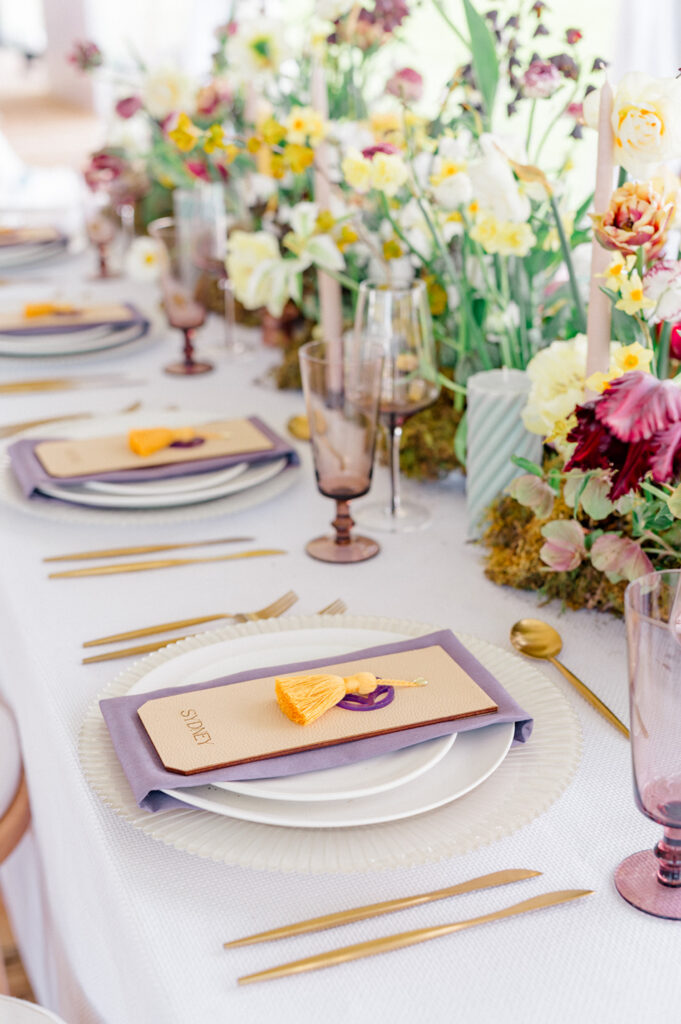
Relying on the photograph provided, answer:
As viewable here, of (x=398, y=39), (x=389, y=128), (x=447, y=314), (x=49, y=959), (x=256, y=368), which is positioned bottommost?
(x=49, y=959)

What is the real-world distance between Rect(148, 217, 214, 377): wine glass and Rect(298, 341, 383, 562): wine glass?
633mm

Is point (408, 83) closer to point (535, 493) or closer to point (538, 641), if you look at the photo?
point (535, 493)

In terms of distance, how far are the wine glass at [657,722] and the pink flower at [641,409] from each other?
99mm

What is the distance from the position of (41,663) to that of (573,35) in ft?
2.53

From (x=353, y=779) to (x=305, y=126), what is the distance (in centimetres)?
93

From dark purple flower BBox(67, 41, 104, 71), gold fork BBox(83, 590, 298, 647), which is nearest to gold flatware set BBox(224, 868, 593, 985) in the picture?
gold fork BBox(83, 590, 298, 647)

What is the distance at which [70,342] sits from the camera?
178cm

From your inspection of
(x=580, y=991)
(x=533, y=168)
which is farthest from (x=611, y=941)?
(x=533, y=168)

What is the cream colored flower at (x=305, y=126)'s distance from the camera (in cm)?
134

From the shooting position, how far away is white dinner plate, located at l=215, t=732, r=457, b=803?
662mm

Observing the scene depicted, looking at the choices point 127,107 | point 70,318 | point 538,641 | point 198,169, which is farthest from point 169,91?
point 538,641

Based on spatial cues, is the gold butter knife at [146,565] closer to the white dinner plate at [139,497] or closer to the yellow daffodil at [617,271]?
the white dinner plate at [139,497]

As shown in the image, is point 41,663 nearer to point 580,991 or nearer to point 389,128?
point 580,991

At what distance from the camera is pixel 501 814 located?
26.2 inches
